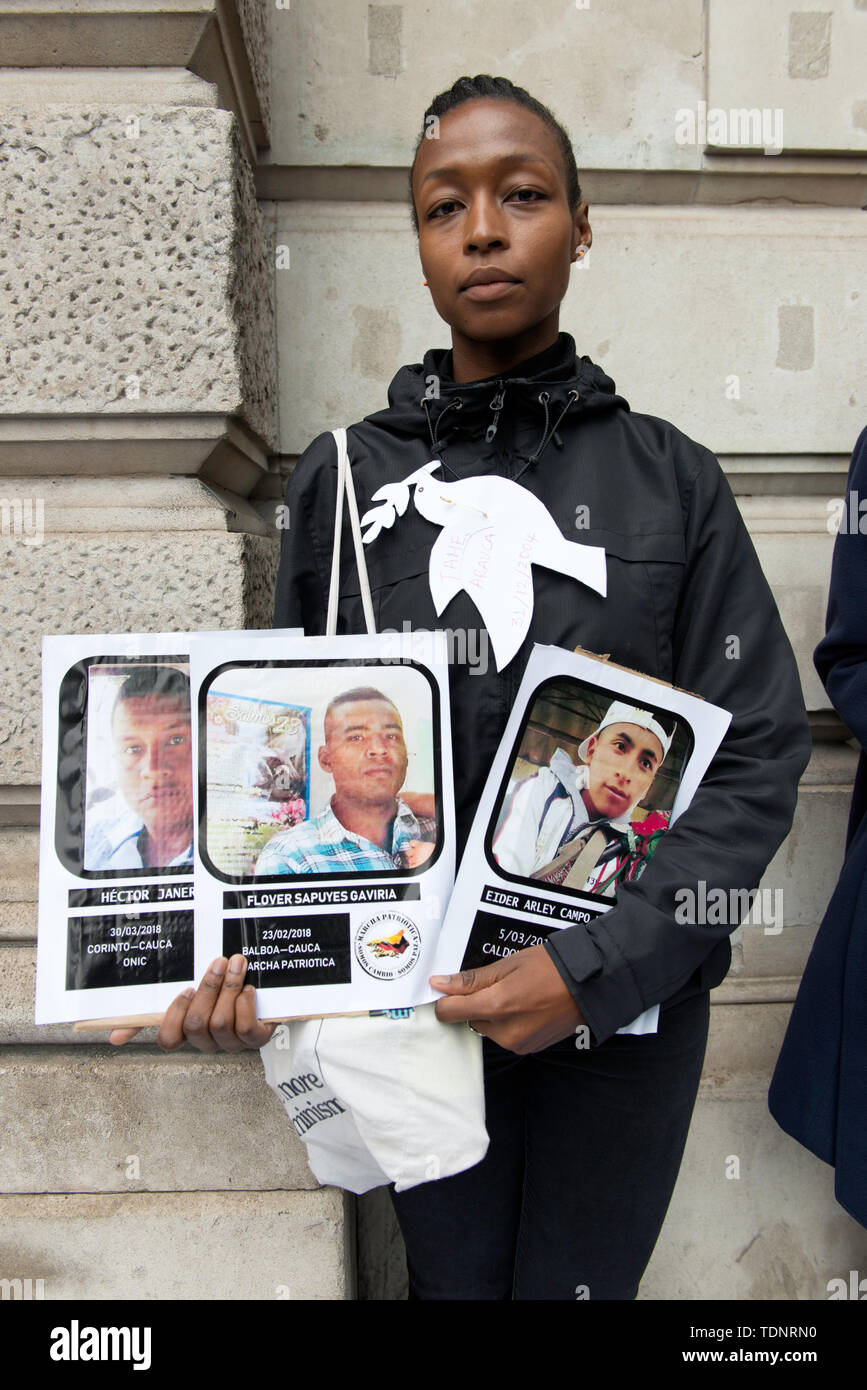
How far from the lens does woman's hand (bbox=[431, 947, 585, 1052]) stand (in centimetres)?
102

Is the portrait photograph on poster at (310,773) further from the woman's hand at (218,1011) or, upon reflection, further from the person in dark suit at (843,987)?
the person in dark suit at (843,987)

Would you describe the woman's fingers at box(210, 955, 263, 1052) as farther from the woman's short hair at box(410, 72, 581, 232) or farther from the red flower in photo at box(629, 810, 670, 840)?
the woman's short hair at box(410, 72, 581, 232)

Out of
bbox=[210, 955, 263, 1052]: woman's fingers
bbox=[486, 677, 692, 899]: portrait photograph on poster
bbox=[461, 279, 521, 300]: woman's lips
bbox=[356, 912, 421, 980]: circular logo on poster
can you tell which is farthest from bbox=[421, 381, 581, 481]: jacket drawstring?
bbox=[210, 955, 263, 1052]: woman's fingers

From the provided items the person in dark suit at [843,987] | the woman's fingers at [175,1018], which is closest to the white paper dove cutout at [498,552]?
the woman's fingers at [175,1018]

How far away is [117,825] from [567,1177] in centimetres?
84

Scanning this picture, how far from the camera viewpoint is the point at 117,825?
107 cm

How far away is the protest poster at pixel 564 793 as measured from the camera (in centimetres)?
105

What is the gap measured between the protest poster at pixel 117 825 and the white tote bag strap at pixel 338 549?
13 cm

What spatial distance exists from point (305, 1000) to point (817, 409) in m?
1.73

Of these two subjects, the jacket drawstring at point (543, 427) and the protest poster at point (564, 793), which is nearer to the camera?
the protest poster at point (564, 793)

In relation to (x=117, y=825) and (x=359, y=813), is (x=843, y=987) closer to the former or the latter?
(x=359, y=813)

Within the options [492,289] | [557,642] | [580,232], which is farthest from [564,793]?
[580,232]

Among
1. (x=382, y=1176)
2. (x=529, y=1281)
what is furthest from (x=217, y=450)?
(x=529, y=1281)
